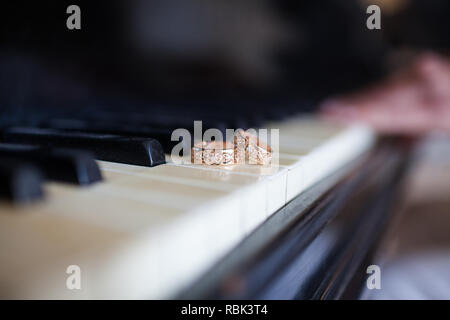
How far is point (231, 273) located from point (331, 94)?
179 cm

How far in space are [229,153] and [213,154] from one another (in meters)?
0.03

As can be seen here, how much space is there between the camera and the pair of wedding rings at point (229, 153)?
614 millimetres

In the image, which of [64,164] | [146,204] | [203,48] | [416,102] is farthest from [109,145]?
[416,102]

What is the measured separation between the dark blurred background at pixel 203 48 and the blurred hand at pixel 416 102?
9cm

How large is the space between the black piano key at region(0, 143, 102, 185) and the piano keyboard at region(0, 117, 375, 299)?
1 centimetres

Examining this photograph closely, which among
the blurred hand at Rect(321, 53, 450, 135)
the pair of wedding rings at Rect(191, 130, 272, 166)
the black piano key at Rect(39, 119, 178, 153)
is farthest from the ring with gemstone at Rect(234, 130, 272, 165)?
the blurred hand at Rect(321, 53, 450, 135)

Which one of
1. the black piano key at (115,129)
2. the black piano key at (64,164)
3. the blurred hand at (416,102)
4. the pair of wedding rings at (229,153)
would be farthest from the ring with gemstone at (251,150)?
the blurred hand at (416,102)

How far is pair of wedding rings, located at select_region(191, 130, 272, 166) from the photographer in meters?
0.61

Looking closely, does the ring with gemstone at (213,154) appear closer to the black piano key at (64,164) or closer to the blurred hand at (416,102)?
the black piano key at (64,164)

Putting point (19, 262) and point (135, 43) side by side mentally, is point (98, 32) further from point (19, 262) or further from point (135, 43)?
point (19, 262)

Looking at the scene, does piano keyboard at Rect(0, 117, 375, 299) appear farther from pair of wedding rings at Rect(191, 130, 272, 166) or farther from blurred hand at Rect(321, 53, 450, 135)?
blurred hand at Rect(321, 53, 450, 135)

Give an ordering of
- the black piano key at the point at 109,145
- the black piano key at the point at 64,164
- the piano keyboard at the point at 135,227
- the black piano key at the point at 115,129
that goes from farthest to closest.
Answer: the black piano key at the point at 115,129, the black piano key at the point at 109,145, the black piano key at the point at 64,164, the piano keyboard at the point at 135,227

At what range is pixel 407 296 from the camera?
2.85 feet
